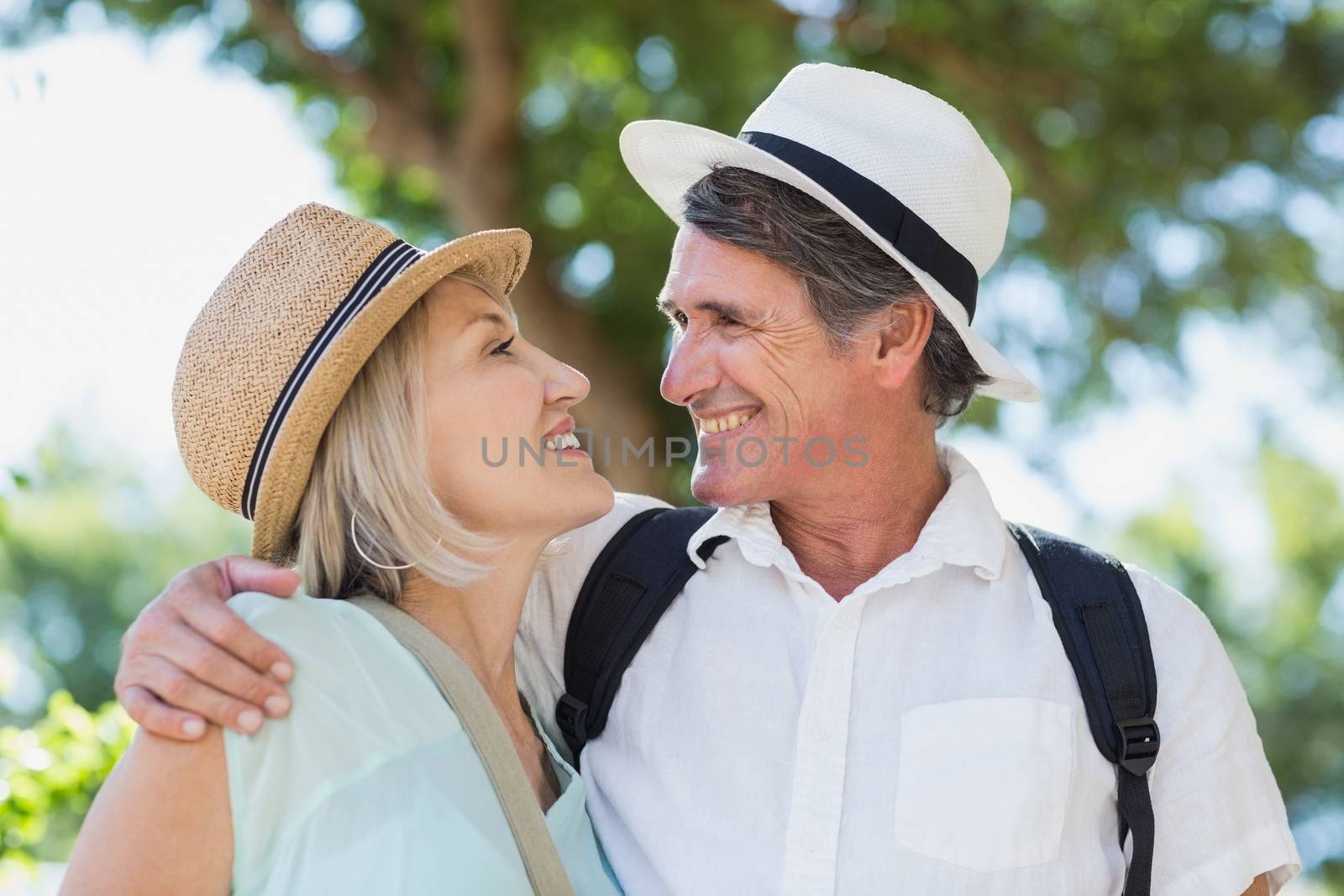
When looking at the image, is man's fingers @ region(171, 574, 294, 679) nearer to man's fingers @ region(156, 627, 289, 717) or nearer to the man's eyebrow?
man's fingers @ region(156, 627, 289, 717)

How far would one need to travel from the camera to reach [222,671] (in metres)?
1.77

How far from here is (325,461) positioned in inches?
85.6

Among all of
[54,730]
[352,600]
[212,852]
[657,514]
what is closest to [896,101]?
[657,514]

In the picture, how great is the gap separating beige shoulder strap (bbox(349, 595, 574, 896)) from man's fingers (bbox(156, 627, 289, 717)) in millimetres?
310

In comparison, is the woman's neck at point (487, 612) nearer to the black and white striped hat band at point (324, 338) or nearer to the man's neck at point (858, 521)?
the black and white striped hat band at point (324, 338)

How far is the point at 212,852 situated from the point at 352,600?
51cm

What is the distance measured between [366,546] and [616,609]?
1.85ft

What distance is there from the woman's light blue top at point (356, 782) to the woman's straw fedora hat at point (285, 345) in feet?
0.85

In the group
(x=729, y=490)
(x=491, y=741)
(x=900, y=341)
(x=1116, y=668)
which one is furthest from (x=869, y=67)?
(x=491, y=741)

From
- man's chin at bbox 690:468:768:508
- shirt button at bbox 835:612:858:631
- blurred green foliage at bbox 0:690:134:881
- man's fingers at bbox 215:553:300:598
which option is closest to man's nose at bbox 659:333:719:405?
man's chin at bbox 690:468:768:508

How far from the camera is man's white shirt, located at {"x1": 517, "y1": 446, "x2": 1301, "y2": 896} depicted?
225 centimetres

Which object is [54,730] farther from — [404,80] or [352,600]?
[404,80]

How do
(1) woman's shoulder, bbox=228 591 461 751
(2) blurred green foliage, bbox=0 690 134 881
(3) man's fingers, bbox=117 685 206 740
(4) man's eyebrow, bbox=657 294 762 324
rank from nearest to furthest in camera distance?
(3) man's fingers, bbox=117 685 206 740 < (1) woman's shoulder, bbox=228 591 461 751 < (4) man's eyebrow, bbox=657 294 762 324 < (2) blurred green foliage, bbox=0 690 134 881

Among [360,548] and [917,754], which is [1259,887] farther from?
[360,548]
